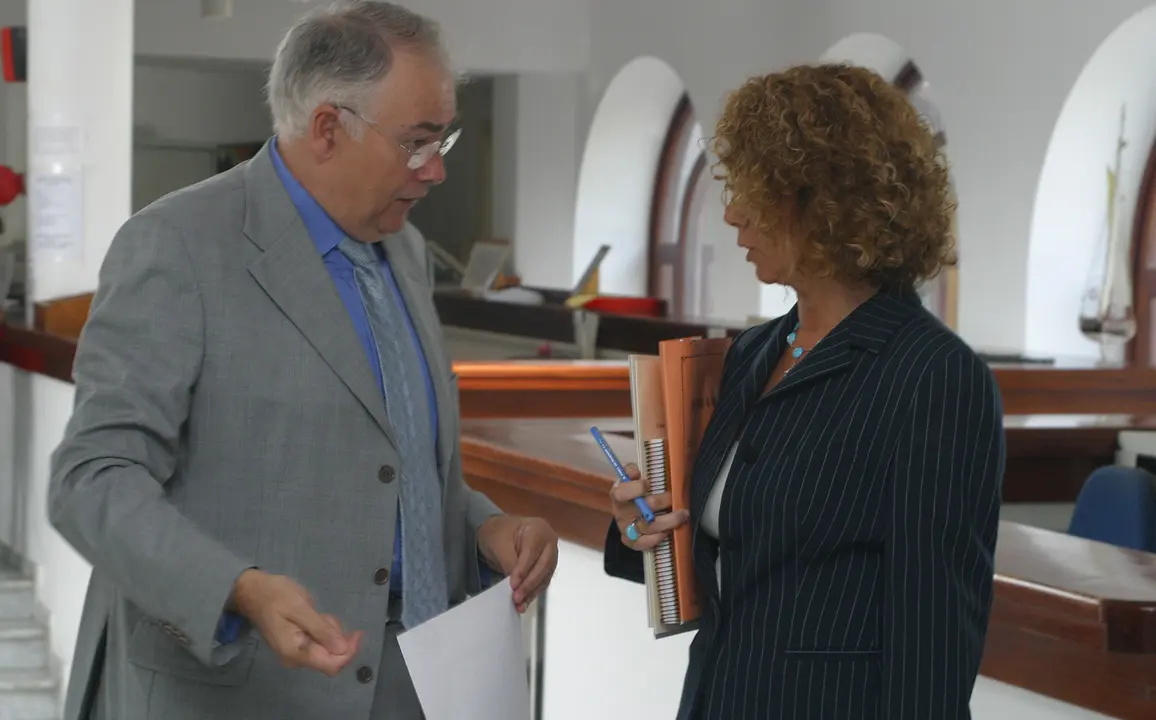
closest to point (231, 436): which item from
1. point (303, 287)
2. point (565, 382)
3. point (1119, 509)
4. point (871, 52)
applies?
point (303, 287)

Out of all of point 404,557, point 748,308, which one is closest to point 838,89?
point 404,557

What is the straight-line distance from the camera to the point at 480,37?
1220 cm

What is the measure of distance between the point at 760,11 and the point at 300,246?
859cm

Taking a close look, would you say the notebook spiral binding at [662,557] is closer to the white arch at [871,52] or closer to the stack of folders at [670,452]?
the stack of folders at [670,452]

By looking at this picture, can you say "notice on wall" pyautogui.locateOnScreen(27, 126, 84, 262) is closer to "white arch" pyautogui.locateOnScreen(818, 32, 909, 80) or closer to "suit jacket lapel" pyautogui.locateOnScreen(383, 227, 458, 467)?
"suit jacket lapel" pyautogui.locateOnScreen(383, 227, 458, 467)

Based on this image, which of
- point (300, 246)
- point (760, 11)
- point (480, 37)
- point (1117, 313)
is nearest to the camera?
point (300, 246)

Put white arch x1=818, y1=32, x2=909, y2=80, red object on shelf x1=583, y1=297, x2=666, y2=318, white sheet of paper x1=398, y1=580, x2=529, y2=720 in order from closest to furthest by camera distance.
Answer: white sheet of paper x1=398, y1=580, x2=529, y2=720
white arch x1=818, y1=32, x2=909, y2=80
red object on shelf x1=583, y1=297, x2=666, y2=318

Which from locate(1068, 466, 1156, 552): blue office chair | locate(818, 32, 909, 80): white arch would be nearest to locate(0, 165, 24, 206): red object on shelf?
locate(818, 32, 909, 80): white arch

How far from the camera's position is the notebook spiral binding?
72.5 inches

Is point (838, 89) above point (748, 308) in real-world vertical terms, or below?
above

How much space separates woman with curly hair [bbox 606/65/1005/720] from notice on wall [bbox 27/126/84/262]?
4361mm

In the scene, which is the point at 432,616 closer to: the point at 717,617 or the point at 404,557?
the point at 404,557

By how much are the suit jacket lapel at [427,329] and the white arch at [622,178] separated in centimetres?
1020

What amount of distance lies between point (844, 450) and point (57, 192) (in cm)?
463
